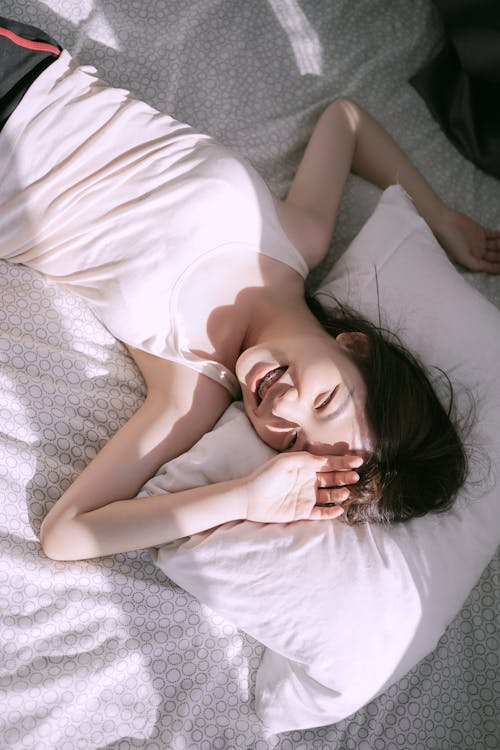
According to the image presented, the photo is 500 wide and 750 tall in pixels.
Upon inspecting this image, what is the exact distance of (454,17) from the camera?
1798 mm

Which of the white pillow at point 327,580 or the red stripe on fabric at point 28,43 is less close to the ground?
the red stripe on fabric at point 28,43

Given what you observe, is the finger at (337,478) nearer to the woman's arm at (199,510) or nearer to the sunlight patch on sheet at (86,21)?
the woman's arm at (199,510)

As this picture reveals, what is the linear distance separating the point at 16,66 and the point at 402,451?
3.43 feet

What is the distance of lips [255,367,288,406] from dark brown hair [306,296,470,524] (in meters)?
0.15

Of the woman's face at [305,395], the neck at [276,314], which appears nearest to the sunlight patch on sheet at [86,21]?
the neck at [276,314]

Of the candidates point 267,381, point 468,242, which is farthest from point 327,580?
point 468,242

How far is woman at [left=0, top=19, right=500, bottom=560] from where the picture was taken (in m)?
1.23

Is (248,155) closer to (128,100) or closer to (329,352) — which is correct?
(128,100)

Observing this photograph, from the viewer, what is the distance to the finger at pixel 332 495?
1.21 meters

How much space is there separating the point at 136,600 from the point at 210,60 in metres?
1.24

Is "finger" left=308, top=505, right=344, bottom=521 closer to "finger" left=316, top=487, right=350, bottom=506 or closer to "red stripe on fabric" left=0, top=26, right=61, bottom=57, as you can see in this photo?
"finger" left=316, top=487, right=350, bottom=506

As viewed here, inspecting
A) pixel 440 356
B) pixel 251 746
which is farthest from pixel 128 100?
pixel 251 746

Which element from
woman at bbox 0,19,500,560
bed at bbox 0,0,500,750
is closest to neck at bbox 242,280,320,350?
woman at bbox 0,19,500,560

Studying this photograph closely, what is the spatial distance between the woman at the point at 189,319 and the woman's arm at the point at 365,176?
5 cm
